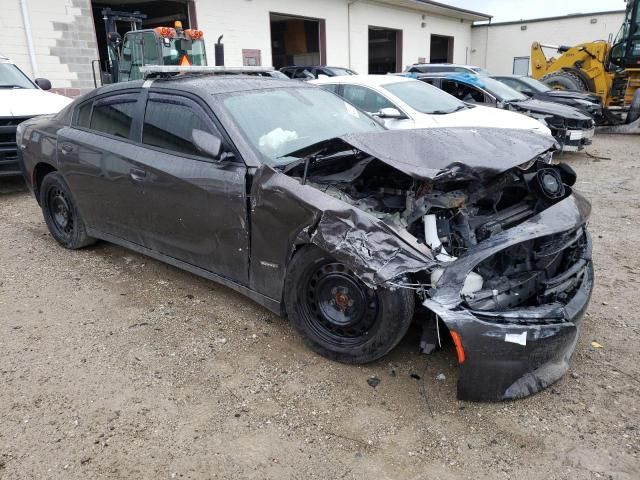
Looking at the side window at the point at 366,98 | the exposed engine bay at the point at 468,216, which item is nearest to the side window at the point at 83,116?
the exposed engine bay at the point at 468,216

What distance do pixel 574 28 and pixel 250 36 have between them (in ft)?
59.5

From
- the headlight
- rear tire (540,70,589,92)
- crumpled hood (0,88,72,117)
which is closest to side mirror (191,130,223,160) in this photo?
the headlight

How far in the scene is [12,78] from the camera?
844cm

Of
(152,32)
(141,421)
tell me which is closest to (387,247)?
(141,421)

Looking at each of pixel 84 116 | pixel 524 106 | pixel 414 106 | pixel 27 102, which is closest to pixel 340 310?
pixel 84 116

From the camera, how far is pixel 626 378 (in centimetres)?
293

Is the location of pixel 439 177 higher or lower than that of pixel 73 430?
higher

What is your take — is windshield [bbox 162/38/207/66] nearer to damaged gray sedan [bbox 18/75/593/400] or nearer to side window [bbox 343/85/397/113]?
side window [bbox 343/85/397/113]

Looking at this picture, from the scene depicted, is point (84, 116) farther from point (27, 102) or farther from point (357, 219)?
point (27, 102)

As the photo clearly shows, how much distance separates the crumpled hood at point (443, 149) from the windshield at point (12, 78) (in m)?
7.18

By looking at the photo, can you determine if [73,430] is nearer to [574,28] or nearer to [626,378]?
[626,378]

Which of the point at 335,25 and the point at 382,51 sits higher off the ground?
the point at 335,25

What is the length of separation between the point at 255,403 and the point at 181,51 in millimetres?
10805

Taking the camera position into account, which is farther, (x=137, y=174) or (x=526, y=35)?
(x=526, y=35)
